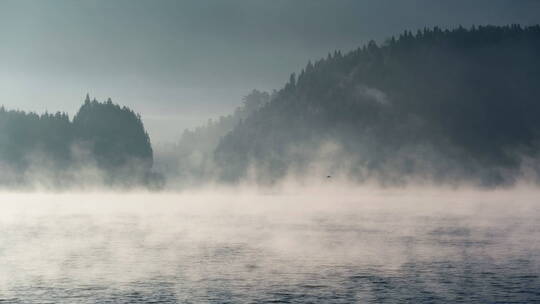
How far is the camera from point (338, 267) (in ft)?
289

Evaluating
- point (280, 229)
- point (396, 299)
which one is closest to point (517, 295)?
point (396, 299)

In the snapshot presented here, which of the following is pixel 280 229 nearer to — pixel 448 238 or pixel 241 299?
pixel 448 238

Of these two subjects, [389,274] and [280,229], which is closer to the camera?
[389,274]

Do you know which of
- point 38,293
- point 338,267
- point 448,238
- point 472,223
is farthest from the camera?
point 472,223

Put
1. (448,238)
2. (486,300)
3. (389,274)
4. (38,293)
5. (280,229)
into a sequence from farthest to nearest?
(280,229) < (448,238) < (389,274) < (38,293) < (486,300)

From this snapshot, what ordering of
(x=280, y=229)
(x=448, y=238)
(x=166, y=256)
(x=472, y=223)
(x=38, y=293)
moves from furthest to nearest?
(x=472, y=223), (x=280, y=229), (x=448, y=238), (x=166, y=256), (x=38, y=293)

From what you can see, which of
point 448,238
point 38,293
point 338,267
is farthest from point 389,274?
point 448,238

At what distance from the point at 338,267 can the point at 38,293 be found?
3585cm

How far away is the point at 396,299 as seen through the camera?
6506 cm

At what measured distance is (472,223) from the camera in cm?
17750

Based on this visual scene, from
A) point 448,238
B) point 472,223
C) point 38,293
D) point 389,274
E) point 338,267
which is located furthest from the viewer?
point 472,223

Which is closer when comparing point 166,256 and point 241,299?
point 241,299

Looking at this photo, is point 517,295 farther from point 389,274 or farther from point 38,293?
point 38,293

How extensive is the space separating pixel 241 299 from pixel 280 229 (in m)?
98.7
